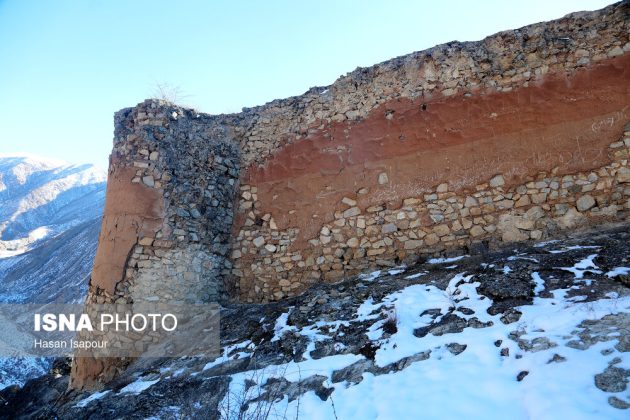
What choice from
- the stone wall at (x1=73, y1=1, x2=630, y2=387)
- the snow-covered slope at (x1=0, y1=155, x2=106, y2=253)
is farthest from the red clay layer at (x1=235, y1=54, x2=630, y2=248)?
the snow-covered slope at (x1=0, y1=155, x2=106, y2=253)

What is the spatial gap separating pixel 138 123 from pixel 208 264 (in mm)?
2511

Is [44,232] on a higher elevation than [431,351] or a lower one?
lower

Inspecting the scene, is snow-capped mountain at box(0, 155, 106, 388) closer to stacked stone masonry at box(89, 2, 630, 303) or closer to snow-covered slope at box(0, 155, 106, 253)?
snow-covered slope at box(0, 155, 106, 253)

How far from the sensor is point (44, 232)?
3534cm

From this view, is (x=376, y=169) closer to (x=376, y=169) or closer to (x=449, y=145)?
(x=376, y=169)

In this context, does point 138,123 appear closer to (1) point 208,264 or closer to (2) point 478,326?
(1) point 208,264

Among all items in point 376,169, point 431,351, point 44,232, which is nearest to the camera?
point 431,351

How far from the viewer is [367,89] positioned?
6715 mm

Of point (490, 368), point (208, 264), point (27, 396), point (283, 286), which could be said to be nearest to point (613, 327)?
point (490, 368)

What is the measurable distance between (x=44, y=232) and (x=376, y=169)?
37.2 m

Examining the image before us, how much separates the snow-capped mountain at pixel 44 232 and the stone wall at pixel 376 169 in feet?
32.3

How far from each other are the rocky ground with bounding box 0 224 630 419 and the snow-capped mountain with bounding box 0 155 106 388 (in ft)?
37.3

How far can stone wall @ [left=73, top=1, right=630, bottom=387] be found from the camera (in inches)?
221

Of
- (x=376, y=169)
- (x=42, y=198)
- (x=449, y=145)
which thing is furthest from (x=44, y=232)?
(x=449, y=145)
